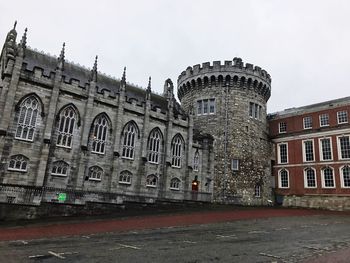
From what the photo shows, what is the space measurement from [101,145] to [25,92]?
28.4 feet

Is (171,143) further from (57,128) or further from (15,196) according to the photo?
(15,196)

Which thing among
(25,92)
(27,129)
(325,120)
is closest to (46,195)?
(27,129)

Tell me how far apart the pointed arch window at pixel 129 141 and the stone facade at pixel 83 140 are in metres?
0.05

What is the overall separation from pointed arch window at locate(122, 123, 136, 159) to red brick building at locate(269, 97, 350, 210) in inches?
916

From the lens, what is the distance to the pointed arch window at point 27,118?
25484mm

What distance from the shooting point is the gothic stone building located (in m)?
25.1

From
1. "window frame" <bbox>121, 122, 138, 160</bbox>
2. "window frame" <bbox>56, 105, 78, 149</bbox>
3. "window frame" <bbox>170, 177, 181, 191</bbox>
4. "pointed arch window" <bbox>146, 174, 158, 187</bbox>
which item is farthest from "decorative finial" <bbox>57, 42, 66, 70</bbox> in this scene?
"window frame" <bbox>170, 177, 181, 191</bbox>

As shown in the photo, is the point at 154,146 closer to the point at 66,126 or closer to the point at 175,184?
the point at 175,184

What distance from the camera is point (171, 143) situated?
35.9 metres

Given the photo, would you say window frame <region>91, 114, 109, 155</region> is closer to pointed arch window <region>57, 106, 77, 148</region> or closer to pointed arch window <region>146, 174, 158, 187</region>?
pointed arch window <region>57, 106, 77, 148</region>

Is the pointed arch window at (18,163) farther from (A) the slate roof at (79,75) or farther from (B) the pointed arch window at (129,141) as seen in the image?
(B) the pointed arch window at (129,141)

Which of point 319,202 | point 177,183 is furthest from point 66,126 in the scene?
point 319,202

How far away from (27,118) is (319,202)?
3623 cm

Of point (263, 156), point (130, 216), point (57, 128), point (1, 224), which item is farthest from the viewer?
point (263, 156)
